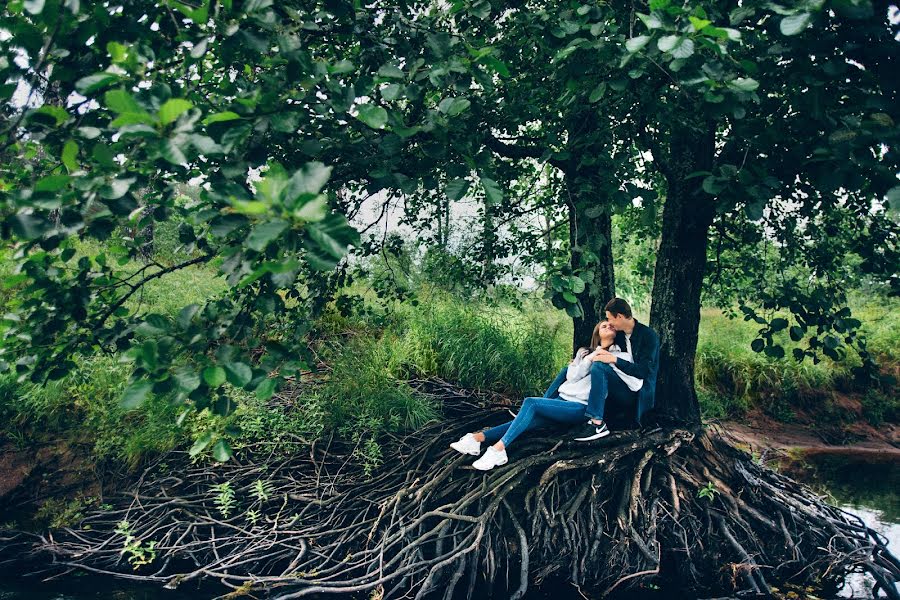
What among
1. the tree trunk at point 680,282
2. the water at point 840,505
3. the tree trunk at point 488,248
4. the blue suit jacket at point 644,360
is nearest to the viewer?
the water at point 840,505

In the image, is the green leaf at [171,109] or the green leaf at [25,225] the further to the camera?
the green leaf at [25,225]

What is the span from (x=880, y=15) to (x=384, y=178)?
271 cm

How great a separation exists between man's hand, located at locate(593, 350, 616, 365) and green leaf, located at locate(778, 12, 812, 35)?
2.78 metres

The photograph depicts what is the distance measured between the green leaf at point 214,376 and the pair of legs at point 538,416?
315 cm

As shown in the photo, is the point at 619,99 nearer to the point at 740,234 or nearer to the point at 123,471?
the point at 740,234

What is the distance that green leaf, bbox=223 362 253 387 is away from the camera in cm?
230

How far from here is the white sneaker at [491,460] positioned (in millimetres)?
4973

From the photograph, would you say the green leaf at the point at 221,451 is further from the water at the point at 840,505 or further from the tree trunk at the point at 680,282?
the tree trunk at the point at 680,282

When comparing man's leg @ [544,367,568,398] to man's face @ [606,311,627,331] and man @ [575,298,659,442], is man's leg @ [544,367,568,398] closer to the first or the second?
man @ [575,298,659,442]

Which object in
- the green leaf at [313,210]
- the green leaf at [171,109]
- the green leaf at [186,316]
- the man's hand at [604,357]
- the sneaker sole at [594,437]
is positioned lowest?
the sneaker sole at [594,437]

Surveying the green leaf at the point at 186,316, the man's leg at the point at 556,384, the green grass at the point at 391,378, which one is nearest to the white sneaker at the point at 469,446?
the man's leg at the point at 556,384

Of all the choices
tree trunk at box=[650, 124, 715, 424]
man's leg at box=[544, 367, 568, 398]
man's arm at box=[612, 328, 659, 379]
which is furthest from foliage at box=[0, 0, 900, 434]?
man's leg at box=[544, 367, 568, 398]

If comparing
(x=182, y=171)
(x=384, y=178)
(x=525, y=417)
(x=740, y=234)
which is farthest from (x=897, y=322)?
(x=182, y=171)

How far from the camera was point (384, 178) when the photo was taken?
10.9 feet
